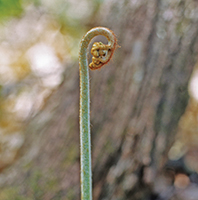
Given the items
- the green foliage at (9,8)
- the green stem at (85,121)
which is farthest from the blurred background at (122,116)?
the green stem at (85,121)

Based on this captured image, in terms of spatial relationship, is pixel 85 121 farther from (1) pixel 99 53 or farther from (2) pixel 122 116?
(2) pixel 122 116

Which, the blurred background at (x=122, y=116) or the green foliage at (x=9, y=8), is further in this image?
the green foliage at (x=9, y=8)

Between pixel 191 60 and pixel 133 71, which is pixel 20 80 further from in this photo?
pixel 191 60

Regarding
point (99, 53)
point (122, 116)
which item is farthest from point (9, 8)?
point (99, 53)

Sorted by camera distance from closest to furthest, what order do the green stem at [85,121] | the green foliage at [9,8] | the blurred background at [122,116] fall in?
the green stem at [85,121] → the blurred background at [122,116] → the green foliage at [9,8]

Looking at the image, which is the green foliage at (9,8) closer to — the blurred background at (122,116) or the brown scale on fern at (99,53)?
the blurred background at (122,116)

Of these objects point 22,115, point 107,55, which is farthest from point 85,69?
point 22,115

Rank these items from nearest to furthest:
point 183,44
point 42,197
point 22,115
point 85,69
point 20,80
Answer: point 85,69 < point 42,197 < point 183,44 < point 22,115 < point 20,80

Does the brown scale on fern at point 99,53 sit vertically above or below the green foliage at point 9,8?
below
